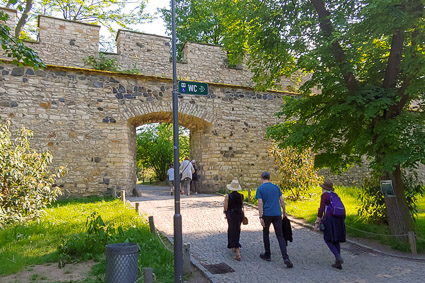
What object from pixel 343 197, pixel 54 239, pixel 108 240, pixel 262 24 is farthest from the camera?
pixel 343 197

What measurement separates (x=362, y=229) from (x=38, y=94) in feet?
31.3

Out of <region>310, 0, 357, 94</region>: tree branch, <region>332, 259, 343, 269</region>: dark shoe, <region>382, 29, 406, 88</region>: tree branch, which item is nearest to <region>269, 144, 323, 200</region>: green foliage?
<region>310, 0, 357, 94</region>: tree branch

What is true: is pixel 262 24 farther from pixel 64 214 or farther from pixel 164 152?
pixel 164 152

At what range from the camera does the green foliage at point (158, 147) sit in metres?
23.2

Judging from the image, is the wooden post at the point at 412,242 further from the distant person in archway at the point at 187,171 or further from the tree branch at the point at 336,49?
the distant person in archway at the point at 187,171

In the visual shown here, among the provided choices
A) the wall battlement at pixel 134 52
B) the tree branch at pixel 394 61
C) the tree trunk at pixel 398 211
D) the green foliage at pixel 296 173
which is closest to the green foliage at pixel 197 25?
the wall battlement at pixel 134 52

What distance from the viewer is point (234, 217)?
538 centimetres

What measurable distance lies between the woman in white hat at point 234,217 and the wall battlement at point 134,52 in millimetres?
6715

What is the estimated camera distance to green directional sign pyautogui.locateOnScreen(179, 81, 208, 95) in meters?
4.56

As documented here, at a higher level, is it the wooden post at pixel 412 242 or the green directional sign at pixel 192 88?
the green directional sign at pixel 192 88

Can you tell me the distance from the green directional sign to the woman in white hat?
5.59 ft

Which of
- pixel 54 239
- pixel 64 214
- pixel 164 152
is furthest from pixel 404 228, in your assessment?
pixel 164 152

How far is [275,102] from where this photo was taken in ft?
41.7

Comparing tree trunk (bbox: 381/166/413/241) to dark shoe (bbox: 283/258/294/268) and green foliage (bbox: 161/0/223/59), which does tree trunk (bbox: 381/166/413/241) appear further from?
green foliage (bbox: 161/0/223/59)
